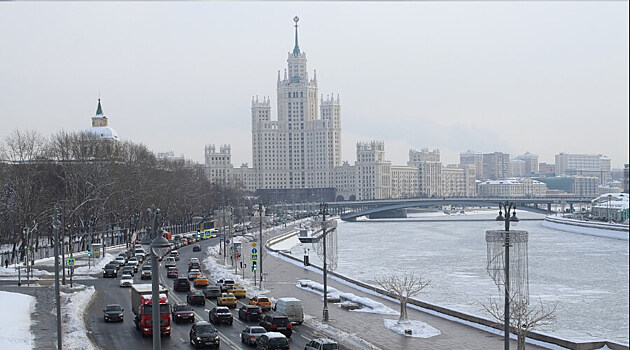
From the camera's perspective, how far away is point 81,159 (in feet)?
196

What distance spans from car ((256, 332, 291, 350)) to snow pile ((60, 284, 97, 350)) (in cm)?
448

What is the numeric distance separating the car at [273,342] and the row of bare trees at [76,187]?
24.4 m

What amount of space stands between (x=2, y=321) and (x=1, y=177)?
2589 cm

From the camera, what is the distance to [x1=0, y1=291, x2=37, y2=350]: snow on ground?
20.5 m

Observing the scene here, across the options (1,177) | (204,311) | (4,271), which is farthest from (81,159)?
(204,311)

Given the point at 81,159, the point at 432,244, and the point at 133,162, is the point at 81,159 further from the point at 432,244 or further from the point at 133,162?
the point at 432,244

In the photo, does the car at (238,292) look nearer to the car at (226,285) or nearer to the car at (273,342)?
the car at (226,285)

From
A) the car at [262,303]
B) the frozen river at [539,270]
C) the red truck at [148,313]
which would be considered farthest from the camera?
the frozen river at [539,270]

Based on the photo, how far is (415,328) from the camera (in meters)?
23.4

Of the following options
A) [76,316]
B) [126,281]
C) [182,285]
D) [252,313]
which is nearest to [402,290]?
[252,313]

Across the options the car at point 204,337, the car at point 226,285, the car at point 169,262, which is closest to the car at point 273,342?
the car at point 204,337

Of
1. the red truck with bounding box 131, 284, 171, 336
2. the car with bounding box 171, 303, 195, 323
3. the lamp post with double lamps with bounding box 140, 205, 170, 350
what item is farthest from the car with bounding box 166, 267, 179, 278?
the lamp post with double lamps with bounding box 140, 205, 170, 350

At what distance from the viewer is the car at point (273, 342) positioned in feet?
61.6

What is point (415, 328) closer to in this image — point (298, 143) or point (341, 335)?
point (341, 335)
